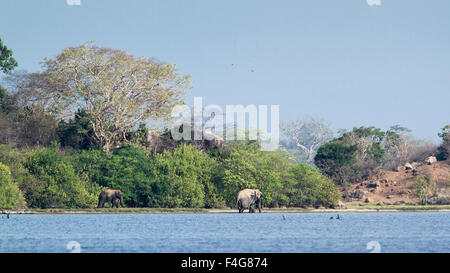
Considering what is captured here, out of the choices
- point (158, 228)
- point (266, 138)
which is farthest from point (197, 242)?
point (266, 138)

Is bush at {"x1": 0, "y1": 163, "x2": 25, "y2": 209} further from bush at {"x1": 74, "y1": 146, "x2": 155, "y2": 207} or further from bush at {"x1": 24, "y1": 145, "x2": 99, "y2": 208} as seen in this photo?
bush at {"x1": 74, "y1": 146, "x2": 155, "y2": 207}

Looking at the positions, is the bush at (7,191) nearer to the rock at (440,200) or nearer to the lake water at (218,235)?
the lake water at (218,235)

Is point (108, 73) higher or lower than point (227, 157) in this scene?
higher

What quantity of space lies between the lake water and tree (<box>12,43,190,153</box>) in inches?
696

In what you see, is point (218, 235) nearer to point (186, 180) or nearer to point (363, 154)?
point (186, 180)

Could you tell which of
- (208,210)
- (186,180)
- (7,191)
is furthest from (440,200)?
(7,191)

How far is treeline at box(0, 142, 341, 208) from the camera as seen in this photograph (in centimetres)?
4838

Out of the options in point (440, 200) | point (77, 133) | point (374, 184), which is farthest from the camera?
point (374, 184)

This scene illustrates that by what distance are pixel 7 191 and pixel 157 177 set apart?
11276 millimetres

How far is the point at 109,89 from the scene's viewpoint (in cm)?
5788

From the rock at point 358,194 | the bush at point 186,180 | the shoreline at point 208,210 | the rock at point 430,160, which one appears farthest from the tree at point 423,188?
the bush at point 186,180

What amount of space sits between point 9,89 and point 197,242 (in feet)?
149
